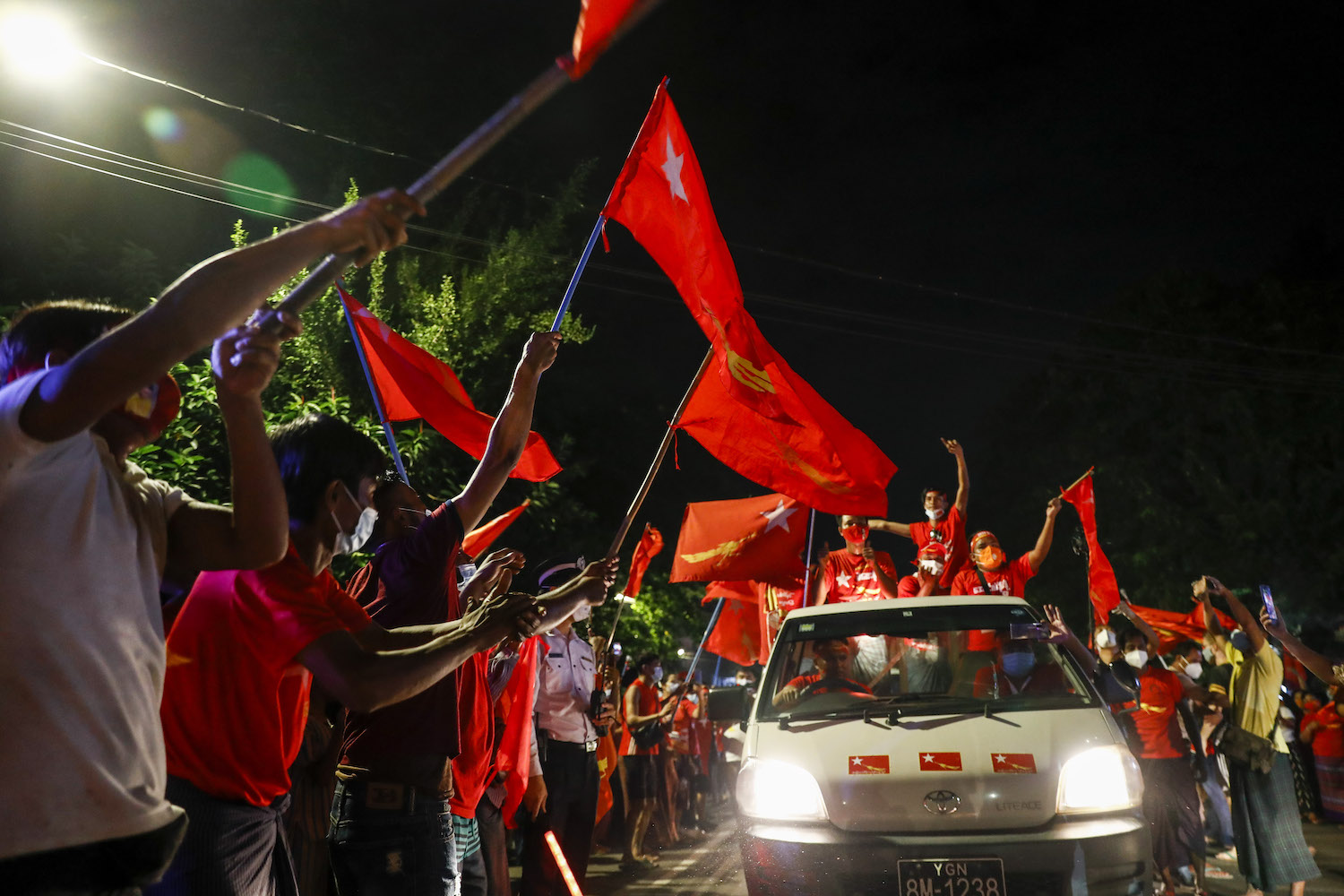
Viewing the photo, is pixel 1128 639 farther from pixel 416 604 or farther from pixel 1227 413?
pixel 1227 413

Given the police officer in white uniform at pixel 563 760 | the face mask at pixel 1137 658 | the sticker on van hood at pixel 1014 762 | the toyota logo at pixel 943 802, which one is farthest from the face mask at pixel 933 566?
the toyota logo at pixel 943 802

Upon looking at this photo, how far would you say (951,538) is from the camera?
9.37 meters

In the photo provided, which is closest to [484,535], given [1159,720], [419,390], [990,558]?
[419,390]

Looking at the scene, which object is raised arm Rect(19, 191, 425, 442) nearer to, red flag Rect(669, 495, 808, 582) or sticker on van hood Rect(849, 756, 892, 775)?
sticker on van hood Rect(849, 756, 892, 775)

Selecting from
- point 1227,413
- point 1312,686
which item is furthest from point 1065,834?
point 1227,413

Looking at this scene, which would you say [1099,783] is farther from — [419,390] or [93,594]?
[93,594]

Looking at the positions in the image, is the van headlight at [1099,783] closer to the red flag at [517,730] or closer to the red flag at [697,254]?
the red flag at [697,254]

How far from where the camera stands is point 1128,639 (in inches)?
415

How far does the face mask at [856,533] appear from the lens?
10.1 meters

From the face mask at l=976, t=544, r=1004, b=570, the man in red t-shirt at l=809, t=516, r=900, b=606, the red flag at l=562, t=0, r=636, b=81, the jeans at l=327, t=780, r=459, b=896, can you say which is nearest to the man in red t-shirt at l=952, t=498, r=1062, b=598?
the face mask at l=976, t=544, r=1004, b=570

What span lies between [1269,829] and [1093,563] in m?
3.80

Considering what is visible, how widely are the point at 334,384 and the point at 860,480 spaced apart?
6594 millimetres

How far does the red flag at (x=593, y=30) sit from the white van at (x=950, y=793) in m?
3.48

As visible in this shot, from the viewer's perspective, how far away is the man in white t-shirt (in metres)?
1.55
